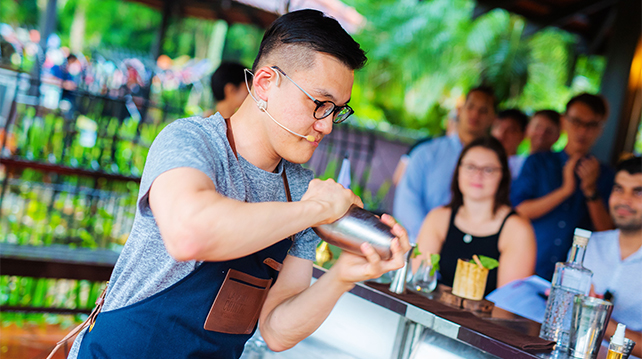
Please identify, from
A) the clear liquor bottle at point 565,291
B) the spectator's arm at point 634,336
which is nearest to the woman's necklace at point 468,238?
the spectator's arm at point 634,336

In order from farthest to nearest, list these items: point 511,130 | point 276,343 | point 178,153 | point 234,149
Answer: point 511,130
point 276,343
point 234,149
point 178,153

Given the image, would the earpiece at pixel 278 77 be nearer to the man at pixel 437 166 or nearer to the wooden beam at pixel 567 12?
the man at pixel 437 166

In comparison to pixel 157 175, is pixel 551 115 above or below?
above

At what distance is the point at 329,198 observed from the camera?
99cm

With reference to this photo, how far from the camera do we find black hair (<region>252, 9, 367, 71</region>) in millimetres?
1135

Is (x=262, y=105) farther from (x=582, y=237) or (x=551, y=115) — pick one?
(x=551, y=115)

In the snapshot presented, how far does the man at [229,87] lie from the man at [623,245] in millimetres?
2174

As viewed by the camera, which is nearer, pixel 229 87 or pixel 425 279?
pixel 425 279

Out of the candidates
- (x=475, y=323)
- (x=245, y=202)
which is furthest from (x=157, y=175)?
(x=475, y=323)

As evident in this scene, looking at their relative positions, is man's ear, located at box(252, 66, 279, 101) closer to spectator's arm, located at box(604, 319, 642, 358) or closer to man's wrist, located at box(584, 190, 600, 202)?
spectator's arm, located at box(604, 319, 642, 358)

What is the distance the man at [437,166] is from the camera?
3.79 metres

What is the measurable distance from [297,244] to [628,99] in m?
4.78

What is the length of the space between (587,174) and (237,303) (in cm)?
304

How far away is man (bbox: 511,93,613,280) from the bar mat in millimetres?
1993
